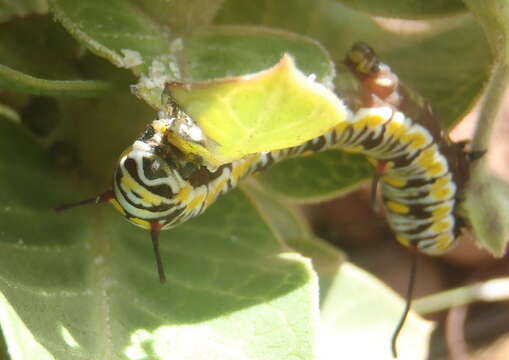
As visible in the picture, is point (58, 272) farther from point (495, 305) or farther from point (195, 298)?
point (495, 305)

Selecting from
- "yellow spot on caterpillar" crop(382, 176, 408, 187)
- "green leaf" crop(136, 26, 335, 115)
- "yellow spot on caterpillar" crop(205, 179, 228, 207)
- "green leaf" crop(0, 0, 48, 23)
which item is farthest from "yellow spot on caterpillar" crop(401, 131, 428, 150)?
"green leaf" crop(0, 0, 48, 23)

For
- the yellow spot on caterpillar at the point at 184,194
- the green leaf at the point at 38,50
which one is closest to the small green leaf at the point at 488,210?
the yellow spot on caterpillar at the point at 184,194

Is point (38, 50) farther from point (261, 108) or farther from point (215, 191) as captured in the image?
point (261, 108)

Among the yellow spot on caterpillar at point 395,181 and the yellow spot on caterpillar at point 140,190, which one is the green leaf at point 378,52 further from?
the yellow spot on caterpillar at point 140,190

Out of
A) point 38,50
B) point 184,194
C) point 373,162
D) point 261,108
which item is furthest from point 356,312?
point 261,108

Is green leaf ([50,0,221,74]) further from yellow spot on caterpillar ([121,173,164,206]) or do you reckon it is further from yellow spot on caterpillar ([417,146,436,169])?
yellow spot on caterpillar ([417,146,436,169])

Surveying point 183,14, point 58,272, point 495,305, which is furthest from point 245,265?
point 495,305

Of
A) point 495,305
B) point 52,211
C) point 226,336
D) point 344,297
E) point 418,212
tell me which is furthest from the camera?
point 495,305

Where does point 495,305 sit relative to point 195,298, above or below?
below
